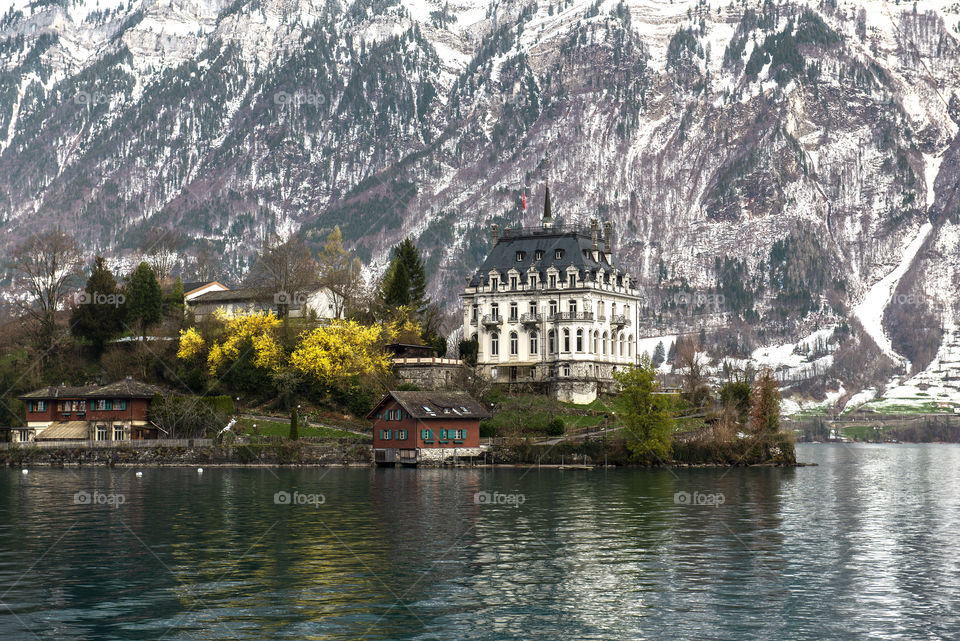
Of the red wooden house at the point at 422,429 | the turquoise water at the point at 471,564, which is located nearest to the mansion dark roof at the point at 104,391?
the red wooden house at the point at 422,429

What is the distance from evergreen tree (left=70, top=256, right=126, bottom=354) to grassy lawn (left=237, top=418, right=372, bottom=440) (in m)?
→ 27.3

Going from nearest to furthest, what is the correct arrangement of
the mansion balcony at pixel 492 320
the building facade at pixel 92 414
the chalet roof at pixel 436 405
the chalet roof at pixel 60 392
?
1. the chalet roof at pixel 436 405
2. the building facade at pixel 92 414
3. the chalet roof at pixel 60 392
4. the mansion balcony at pixel 492 320

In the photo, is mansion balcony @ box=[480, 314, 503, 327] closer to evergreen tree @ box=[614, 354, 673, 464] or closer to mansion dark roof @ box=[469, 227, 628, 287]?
mansion dark roof @ box=[469, 227, 628, 287]

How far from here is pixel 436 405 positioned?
119875 mm

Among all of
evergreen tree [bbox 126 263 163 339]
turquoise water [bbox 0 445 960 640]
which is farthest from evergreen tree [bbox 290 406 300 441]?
turquoise water [bbox 0 445 960 640]

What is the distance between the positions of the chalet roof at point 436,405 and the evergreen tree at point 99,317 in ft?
126

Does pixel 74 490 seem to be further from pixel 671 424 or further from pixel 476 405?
pixel 671 424

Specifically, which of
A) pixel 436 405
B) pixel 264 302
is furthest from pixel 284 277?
pixel 436 405

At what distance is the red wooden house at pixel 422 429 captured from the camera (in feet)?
389

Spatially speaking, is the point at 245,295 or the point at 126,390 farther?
the point at 245,295

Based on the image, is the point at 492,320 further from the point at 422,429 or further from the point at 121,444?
the point at 121,444

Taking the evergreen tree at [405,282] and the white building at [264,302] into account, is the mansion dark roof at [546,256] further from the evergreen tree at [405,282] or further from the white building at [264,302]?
the white building at [264,302]

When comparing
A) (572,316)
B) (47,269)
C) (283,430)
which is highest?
(47,269)

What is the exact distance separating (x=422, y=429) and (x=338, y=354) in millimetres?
17163
